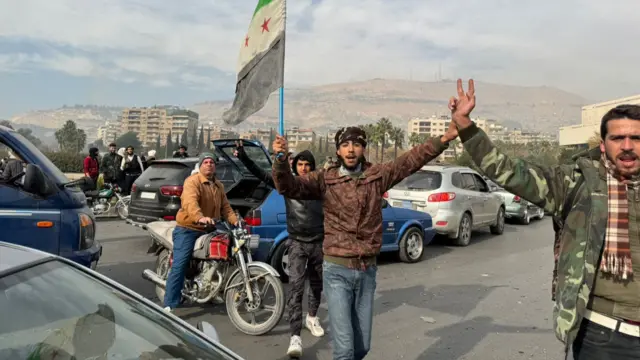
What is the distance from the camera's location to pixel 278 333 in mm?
5102

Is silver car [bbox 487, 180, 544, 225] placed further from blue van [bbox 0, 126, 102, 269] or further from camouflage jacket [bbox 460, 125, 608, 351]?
camouflage jacket [bbox 460, 125, 608, 351]

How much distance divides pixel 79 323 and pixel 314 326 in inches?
128

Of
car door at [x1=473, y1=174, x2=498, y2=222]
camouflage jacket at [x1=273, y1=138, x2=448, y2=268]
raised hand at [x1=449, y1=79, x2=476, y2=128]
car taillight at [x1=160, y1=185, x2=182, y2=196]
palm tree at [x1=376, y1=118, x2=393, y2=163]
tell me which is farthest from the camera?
palm tree at [x1=376, y1=118, x2=393, y2=163]

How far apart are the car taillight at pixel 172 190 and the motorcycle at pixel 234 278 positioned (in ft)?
12.6

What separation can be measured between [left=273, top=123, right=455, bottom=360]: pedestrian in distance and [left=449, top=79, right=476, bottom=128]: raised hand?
2.59ft

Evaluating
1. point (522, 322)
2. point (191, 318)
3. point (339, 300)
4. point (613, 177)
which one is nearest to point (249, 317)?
point (191, 318)

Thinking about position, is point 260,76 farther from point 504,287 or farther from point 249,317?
point 504,287

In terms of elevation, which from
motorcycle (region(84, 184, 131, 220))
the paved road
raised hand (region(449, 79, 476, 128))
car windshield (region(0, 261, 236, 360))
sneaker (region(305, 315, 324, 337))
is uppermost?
raised hand (region(449, 79, 476, 128))

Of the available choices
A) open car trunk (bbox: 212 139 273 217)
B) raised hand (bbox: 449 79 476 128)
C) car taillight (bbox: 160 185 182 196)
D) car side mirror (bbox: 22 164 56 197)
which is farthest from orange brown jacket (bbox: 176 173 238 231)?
car taillight (bbox: 160 185 182 196)

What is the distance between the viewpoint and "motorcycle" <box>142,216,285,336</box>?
4.95m

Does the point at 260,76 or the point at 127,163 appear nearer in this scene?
the point at 260,76

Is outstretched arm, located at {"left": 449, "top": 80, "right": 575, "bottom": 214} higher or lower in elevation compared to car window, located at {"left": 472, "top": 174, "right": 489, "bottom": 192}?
higher

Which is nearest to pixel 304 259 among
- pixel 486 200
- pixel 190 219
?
pixel 190 219

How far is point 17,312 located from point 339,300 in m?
1.91
